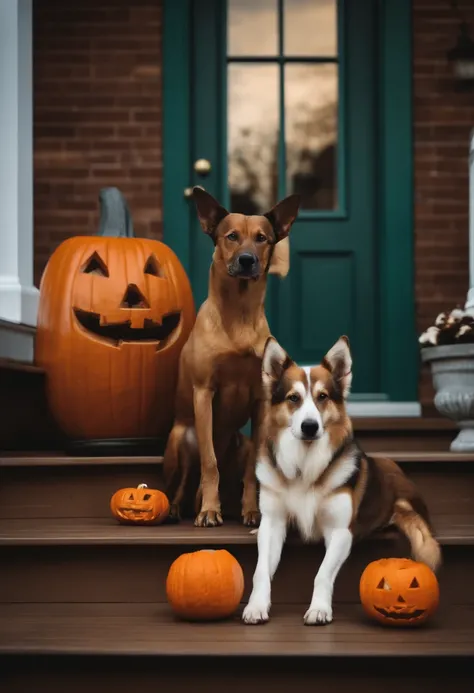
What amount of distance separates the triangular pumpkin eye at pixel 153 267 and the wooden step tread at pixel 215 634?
150cm

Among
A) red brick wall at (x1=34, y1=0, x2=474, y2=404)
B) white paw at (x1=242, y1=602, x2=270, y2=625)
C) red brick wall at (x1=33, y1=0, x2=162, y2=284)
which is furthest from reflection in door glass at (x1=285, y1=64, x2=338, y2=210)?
white paw at (x1=242, y1=602, x2=270, y2=625)

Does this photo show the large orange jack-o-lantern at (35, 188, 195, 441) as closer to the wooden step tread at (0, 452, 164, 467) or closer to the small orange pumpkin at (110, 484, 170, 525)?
the wooden step tread at (0, 452, 164, 467)

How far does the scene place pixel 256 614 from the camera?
2838 mm

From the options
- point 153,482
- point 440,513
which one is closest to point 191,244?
point 153,482

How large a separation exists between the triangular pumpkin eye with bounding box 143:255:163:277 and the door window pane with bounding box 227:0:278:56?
1.89 m

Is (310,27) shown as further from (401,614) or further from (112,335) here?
(401,614)

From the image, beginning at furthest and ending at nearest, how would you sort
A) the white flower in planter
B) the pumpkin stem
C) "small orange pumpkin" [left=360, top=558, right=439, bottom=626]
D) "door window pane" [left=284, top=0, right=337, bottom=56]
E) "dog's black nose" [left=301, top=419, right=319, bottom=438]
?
"door window pane" [left=284, top=0, right=337, bottom=56], the pumpkin stem, the white flower in planter, "dog's black nose" [left=301, top=419, right=319, bottom=438], "small orange pumpkin" [left=360, top=558, right=439, bottom=626]

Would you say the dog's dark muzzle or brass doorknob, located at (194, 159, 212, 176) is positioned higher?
brass doorknob, located at (194, 159, 212, 176)

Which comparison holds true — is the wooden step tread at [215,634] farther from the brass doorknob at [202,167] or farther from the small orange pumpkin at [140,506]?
the brass doorknob at [202,167]

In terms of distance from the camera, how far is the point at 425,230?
5.27 m

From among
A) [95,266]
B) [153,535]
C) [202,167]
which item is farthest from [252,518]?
[202,167]

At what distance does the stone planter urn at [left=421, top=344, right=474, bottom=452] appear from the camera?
12.9ft

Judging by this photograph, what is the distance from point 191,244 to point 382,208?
106 centimetres

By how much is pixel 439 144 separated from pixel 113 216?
6.56 ft
